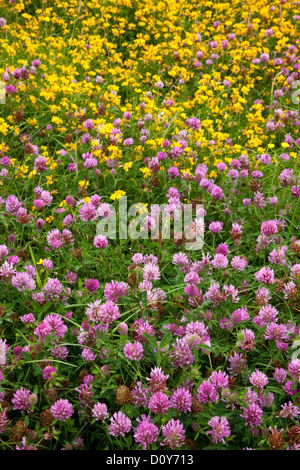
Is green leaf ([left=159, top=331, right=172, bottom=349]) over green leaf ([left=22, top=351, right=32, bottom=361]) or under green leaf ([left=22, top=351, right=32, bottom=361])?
over

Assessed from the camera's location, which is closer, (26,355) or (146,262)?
(26,355)

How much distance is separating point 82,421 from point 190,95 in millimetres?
3682

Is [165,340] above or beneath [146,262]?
beneath

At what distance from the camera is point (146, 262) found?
239 cm

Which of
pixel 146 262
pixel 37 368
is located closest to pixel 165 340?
pixel 37 368

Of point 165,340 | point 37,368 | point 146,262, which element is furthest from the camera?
point 146,262

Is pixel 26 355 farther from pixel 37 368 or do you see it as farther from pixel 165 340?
pixel 165 340

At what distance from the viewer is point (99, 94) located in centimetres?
430

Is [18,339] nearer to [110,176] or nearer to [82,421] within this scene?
[82,421]

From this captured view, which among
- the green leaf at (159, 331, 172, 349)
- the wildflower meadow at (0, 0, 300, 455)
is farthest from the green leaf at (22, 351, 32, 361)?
the green leaf at (159, 331, 172, 349)

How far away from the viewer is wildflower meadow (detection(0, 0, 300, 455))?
181cm

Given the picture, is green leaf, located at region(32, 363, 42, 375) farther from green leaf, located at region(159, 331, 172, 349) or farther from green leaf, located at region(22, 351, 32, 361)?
green leaf, located at region(159, 331, 172, 349)

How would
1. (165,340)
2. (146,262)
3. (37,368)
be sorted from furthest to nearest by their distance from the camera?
(146,262) < (37,368) < (165,340)

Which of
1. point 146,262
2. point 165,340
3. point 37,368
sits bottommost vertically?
point 37,368
